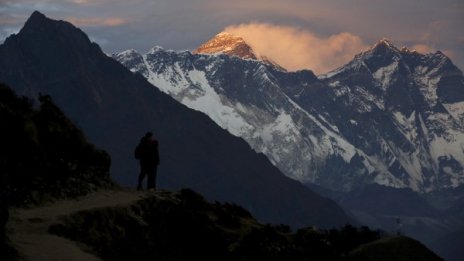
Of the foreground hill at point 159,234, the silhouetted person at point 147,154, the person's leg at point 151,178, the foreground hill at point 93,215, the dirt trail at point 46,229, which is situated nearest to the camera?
the dirt trail at point 46,229

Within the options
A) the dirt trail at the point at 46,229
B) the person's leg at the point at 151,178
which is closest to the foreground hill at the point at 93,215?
the dirt trail at the point at 46,229

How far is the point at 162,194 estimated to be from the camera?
3756 cm

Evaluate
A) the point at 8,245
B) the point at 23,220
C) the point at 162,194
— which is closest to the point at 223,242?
the point at 162,194

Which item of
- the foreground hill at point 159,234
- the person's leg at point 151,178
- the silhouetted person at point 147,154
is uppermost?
the silhouetted person at point 147,154

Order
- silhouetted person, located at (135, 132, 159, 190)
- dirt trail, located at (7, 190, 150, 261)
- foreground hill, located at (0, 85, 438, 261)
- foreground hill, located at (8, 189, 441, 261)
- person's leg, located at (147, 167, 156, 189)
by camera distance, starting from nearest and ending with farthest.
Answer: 1. dirt trail, located at (7, 190, 150, 261)
2. foreground hill, located at (8, 189, 441, 261)
3. foreground hill, located at (0, 85, 438, 261)
4. silhouetted person, located at (135, 132, 159, 190)
5. person's leg, located at (147, 167, 156, 189)

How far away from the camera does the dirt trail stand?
27641 millimetres

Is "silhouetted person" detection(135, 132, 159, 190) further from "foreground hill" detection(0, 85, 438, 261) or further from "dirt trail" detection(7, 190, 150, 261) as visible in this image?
"dirt trail" detection(7, 190, 150, 261)

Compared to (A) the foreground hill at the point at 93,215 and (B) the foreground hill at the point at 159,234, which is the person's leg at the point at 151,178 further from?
(B) the foreground hill at the point at 159,234

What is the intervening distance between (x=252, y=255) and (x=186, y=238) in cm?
217

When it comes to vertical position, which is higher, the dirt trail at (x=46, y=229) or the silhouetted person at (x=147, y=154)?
the silhouetted person at (x=147, y=154)

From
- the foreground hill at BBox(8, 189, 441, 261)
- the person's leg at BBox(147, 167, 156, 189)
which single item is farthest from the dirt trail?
the person's leg at BBox(147, 167, 156, 189)

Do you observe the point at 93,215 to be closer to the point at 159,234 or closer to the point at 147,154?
the point at 159,234

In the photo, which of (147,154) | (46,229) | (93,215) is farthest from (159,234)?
(147,154)

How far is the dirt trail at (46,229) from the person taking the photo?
27641 millimetres
